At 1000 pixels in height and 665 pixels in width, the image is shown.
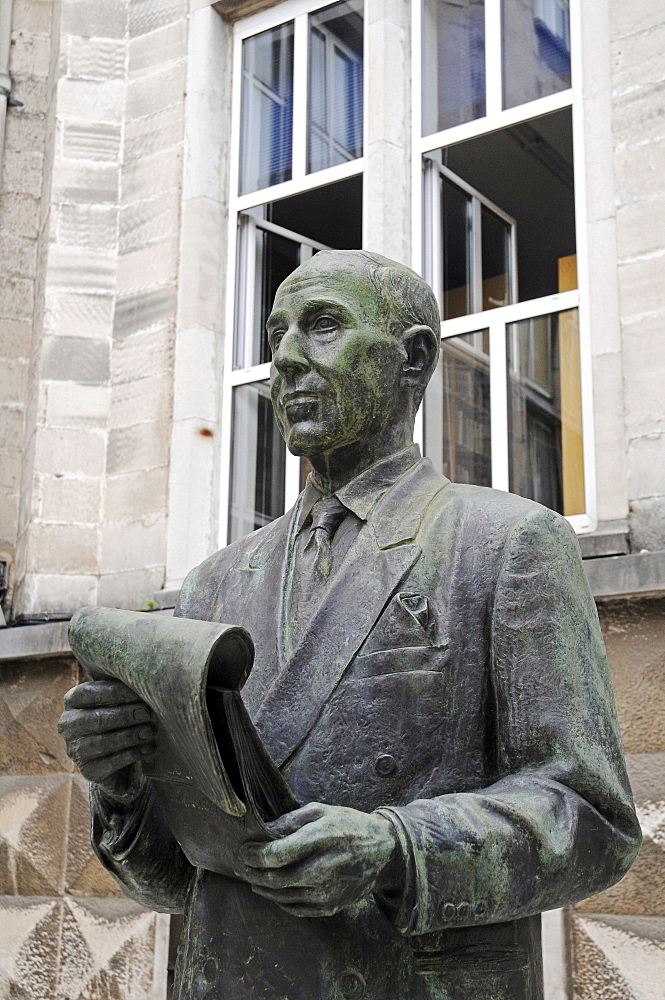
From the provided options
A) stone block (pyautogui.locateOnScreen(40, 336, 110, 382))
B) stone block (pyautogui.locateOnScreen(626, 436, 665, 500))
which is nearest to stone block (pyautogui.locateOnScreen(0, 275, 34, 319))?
stone block (pyautogui.locateOnScreen(40, 336, 110, 382))

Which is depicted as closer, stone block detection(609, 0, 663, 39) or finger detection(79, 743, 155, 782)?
finger detection(79, 743, 155, 782)

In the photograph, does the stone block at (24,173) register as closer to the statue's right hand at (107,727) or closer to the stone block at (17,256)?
the stone block at (17,256)

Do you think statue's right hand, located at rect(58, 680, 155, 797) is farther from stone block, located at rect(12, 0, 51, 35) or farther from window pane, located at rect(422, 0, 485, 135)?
stone block, located at rect(12, 0, 51, 35)

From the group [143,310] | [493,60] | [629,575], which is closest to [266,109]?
[143,310]

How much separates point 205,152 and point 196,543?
221 centimetres

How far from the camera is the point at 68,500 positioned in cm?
685

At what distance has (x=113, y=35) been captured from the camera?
24.7 ft

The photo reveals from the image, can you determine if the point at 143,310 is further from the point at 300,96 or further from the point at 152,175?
the point at 300,96

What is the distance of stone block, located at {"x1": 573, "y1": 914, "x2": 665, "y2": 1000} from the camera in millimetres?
4418

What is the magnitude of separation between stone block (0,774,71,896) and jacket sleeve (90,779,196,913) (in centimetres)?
427

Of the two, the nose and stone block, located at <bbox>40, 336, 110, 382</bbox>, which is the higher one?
stone block, located at <bbox>40, 336, 110, 382</bbox>

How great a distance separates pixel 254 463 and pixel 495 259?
5.35ft

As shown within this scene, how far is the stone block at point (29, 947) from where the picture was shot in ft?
19.9

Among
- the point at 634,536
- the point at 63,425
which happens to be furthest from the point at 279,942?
the point at 63,425
